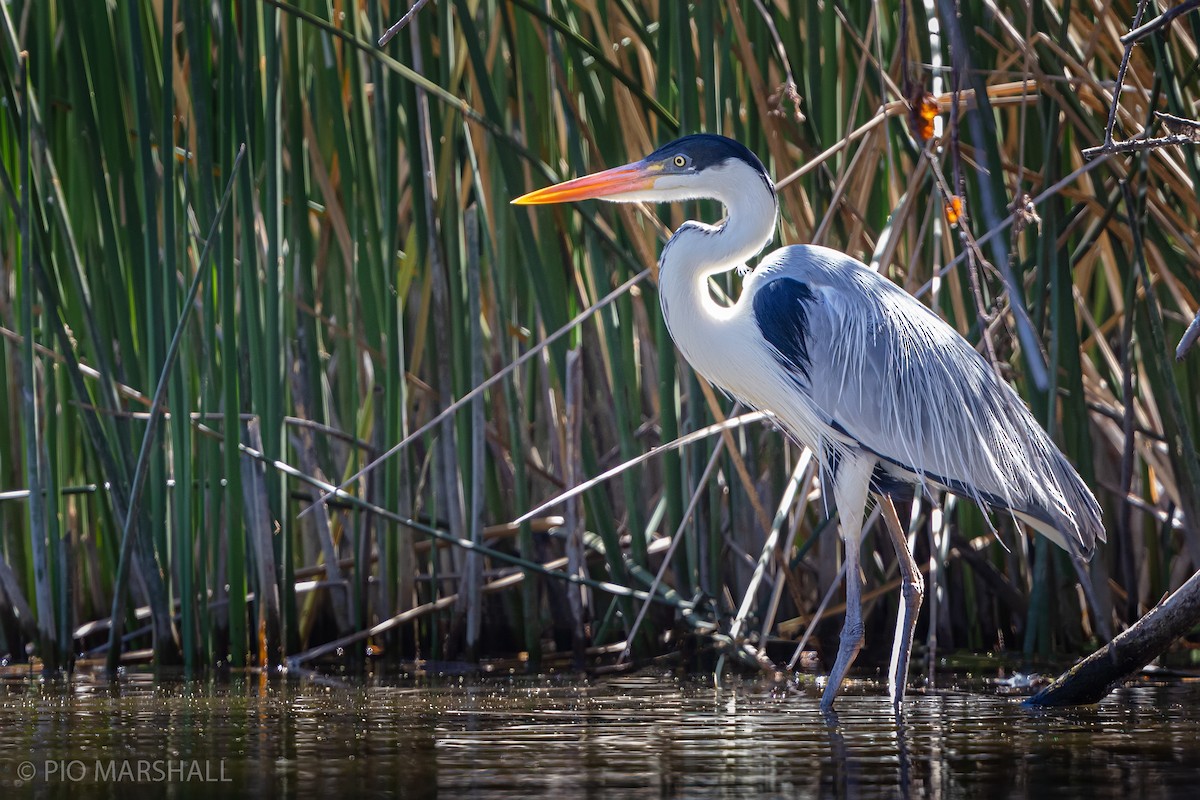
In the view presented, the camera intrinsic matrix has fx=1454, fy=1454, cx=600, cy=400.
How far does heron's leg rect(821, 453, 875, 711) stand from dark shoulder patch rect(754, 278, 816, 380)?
0.33 meters

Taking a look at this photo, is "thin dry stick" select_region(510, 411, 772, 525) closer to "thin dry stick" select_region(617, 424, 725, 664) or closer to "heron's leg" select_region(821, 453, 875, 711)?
"thin dry stick" select_region(617, 424, 725, 664)

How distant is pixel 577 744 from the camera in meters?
3.32

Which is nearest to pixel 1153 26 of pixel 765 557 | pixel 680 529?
pixel 765 557

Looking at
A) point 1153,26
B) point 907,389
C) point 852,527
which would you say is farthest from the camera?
point 907,389

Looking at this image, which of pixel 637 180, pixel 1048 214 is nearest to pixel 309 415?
pixel 637 180

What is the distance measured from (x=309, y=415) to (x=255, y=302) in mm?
821

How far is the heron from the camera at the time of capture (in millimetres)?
4516

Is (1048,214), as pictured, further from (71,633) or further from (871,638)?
(71,633)

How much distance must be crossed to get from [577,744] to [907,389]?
6.00ft

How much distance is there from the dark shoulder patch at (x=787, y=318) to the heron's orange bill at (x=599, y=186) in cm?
52

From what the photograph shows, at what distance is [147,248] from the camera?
4.81 metres

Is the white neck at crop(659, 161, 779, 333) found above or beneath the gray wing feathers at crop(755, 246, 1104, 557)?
above

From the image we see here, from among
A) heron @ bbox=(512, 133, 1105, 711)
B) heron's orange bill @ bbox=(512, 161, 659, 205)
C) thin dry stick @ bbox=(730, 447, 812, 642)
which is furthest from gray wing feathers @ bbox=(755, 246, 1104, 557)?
heron's orange bill @ bbox=(512, 161, 659, 205)

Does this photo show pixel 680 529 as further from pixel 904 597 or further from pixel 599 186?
pixel 599 186
